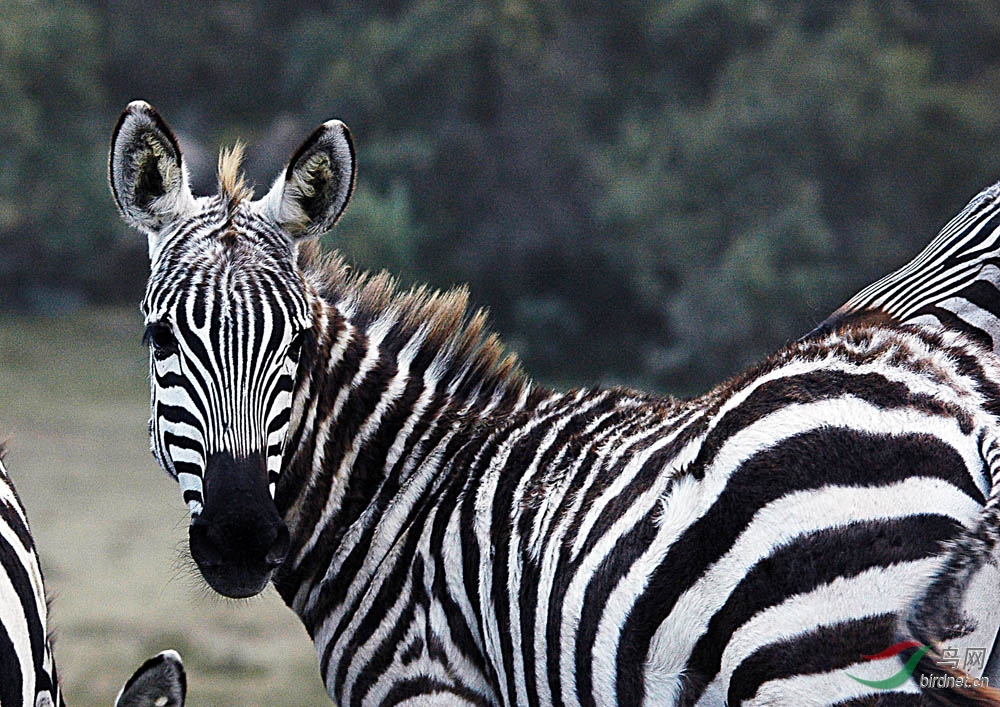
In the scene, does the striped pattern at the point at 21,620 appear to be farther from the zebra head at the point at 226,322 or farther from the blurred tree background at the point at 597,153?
the blurred tree background at the point at 597,153

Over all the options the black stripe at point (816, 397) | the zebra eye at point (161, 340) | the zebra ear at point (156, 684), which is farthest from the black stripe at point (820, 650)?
the zebra eye at point (161, 340)

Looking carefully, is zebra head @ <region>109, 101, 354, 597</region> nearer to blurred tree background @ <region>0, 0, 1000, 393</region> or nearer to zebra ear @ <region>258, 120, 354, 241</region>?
zebra ear @ <region>258, 120, 354, 241</region>

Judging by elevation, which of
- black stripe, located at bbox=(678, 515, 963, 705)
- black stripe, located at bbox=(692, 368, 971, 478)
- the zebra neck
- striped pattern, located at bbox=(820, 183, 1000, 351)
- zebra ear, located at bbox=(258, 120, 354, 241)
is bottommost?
black stripe, located at bbox=(678, 515, 963, 705)

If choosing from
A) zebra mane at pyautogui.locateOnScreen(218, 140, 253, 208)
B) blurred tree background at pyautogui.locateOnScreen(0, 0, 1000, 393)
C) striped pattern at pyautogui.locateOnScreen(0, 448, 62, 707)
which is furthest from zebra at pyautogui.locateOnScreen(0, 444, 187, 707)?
blurred tree background at pyautogui.locateOnScreen(0, 0, 1000, 393)

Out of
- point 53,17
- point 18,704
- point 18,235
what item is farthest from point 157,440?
point 53,17

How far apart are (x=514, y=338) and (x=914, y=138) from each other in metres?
7.60

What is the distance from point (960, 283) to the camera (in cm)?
395

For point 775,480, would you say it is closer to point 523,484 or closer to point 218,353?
point 523,484

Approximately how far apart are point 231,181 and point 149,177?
260 millimetres

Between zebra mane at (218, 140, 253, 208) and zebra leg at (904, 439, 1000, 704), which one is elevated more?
zebra mane at (218, 140, 253, 208)

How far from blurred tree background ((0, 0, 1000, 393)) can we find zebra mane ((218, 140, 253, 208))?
14.2m

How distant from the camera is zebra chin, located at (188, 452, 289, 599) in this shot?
9.64 feet

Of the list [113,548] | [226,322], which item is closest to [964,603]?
[226,322]

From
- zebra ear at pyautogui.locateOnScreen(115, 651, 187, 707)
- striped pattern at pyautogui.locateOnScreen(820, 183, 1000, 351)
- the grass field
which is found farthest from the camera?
the grass field
